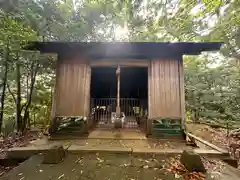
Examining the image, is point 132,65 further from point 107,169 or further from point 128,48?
point 107,169

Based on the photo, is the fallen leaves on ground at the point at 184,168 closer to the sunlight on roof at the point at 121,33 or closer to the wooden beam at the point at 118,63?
the wooden beam at the point at 118,63

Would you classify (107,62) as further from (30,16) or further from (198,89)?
(198,89)

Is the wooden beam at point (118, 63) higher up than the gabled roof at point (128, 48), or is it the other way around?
the gabled roof at point (128, 48)

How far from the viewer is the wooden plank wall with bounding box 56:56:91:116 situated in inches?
197

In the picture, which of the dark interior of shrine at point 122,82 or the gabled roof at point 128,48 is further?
the dark interior of shrine at point 122,82

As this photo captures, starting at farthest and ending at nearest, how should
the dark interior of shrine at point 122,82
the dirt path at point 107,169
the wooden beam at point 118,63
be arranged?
1. the dark interior of shrine at point 122,82
2. the wooden beam at point 118,63
3. the dirt path at point 107,169

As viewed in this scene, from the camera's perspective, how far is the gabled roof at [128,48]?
15.5 feet

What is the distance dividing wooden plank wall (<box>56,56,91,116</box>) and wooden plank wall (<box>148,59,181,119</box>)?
2.10 meters

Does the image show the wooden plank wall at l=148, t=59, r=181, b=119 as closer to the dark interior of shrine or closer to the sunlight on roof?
the dark interior of shrine

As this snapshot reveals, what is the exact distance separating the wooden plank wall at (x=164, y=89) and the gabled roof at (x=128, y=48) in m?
0.34

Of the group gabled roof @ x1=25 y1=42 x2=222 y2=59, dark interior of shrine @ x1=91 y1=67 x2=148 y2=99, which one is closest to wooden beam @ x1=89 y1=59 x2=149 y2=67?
gabled roof @ x1=25 y1=42 x2=222 y2=59

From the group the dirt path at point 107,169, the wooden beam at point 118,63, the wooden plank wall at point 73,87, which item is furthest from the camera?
the wooden beam at point 118,63

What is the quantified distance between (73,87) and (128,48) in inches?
87.5

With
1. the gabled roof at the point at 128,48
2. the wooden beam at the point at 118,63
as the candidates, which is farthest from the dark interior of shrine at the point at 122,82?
the gabled roof at the point at 128,48
